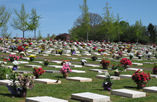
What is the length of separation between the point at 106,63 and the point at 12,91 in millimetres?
12935

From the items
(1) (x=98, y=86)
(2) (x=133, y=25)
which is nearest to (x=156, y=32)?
(2) (x=133, y=25)

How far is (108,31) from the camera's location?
68062 mm

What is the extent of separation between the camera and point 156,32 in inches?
3484

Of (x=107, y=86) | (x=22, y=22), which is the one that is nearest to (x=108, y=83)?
(x=107, y=86)

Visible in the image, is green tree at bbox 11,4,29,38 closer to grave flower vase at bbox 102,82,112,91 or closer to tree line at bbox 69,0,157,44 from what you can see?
tree line at bbox 69,0,157,44

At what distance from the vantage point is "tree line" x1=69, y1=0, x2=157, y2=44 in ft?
208

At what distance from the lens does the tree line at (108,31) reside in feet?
208

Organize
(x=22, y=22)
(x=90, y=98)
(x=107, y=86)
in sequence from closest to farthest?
1. (x=90, y=98)
2. (x=107, y=86)
3. (x=22, y=22)

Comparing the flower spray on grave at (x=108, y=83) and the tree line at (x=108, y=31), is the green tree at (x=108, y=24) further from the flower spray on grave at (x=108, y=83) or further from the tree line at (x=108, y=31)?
the flower spray on grave at (x=108, y=83)

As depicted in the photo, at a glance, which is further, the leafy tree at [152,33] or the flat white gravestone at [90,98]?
the leafy tree at [152,33]

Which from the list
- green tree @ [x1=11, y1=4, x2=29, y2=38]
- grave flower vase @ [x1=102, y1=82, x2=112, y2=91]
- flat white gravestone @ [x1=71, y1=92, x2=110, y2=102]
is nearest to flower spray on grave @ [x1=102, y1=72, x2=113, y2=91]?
grave flower vase @ [x1=102, y1=82, x2=112, y2=91]

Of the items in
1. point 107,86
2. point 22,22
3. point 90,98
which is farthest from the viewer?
point 22,22

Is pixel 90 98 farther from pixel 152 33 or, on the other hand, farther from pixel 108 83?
pixel 152 33

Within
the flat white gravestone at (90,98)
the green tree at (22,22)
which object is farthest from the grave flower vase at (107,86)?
the green tree at (22,22)
